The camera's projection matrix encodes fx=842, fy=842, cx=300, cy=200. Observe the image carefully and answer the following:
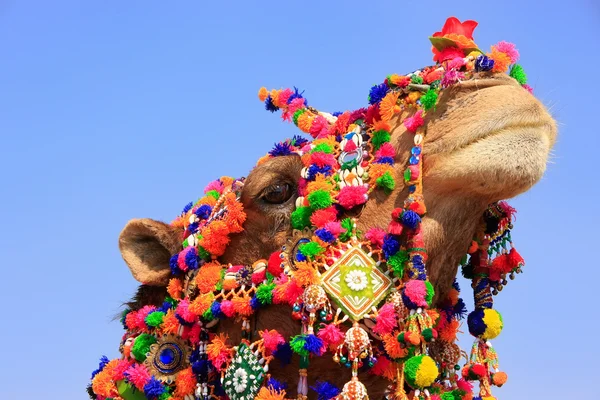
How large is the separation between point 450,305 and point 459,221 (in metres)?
0.81

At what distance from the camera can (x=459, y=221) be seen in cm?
590

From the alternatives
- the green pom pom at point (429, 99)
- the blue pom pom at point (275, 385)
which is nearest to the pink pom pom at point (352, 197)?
the green pom pom at point (429, 99)

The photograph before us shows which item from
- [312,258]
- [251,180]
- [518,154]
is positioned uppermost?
[251,180]

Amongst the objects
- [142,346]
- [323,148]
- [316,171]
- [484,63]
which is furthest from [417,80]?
[142,346]

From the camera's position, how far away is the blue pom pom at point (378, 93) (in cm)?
638

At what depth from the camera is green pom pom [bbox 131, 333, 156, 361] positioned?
6.71 m

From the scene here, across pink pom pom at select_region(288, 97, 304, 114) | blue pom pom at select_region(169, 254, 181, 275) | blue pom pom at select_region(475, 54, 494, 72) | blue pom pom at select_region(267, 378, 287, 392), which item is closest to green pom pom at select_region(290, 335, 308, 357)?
blue pom pom at select_region(267, 378, 287, 392)

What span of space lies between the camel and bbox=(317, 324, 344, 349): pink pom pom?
288mm

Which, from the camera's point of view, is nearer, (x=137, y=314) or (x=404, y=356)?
(x=404, y=356)

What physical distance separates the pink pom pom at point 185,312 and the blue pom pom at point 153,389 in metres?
0.56

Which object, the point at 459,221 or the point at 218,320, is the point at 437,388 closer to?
the point at 459,221

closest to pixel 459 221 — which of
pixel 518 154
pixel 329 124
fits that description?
pixel 518 154

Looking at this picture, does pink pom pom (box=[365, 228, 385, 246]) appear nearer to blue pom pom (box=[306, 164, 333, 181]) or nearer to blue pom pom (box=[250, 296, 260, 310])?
blue pom pom (box=[306, 164, 333, 181])

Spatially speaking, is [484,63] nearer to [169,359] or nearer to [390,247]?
[390,247]
